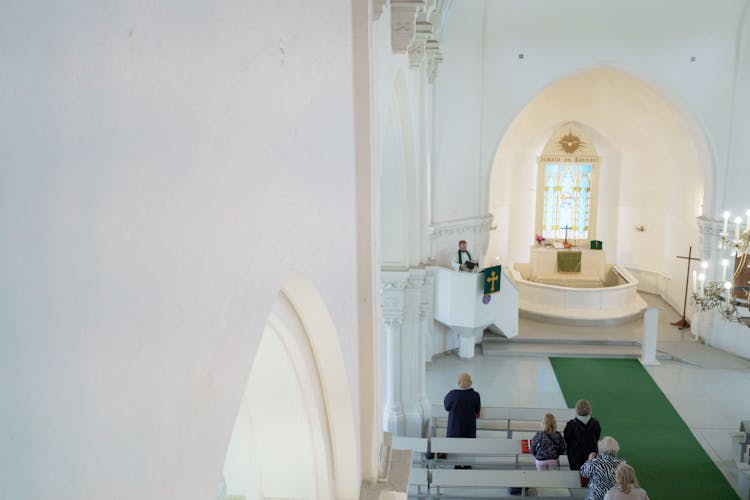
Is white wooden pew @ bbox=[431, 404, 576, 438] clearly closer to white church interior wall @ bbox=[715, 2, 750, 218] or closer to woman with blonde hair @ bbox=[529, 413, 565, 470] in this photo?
woman with blonde hair @ bbox=[529, 413, 565, 470]

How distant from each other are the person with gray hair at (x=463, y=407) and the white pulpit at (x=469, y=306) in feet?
16.2

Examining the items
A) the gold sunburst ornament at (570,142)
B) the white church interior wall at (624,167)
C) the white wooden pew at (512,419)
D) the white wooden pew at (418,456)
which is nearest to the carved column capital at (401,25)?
the white wooden pew at (418,456)

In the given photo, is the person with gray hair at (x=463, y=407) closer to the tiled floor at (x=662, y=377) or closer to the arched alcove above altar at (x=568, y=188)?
the tiled floor at (x=662, y=377)

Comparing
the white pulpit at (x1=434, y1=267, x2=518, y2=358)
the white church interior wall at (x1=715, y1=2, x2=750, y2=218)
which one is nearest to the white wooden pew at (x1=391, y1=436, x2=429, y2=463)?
the white pulpit at (x1=434, y1=267, x2=518, y2=358)

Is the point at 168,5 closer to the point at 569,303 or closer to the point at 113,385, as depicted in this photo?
the point at 113,385

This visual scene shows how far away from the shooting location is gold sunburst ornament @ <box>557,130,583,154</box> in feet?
65.5

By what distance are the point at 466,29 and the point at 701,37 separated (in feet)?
15.2

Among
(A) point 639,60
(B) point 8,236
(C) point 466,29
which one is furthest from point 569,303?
(B) point 8,236

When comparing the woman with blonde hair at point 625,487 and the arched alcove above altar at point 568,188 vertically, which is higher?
the arched alcove above altar at point 568,188

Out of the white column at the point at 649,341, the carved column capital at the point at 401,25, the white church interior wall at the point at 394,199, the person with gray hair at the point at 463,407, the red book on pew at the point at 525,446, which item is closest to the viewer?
the carved column capital at the point at 401,25

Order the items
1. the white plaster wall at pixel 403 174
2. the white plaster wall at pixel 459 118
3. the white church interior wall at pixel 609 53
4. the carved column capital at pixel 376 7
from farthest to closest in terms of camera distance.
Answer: the white church interior wall at pixel 609 53
the white plaster wall at pixel 459 118
the white plaster wall at pixel 403 174
the carved column capital at pixel 376 7

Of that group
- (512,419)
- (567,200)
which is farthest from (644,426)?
(567,200)

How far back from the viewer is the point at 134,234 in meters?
1.42

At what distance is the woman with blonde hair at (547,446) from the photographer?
8.70 m
